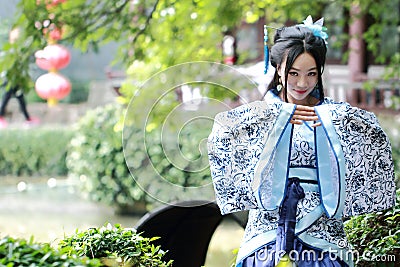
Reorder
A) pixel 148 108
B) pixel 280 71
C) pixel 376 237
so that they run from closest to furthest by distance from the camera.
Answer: pixel 280 71
pixel 376 237
pixel 148 108

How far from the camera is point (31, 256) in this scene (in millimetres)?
2006

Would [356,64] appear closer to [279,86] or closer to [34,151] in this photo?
[34,151]

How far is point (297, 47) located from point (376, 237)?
1.00 metres

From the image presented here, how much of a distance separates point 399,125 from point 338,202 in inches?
310

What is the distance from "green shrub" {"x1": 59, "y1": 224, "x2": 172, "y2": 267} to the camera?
104 inches

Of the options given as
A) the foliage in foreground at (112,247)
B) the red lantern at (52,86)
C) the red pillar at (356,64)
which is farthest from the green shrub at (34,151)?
the foliage in foreground at (112,247)

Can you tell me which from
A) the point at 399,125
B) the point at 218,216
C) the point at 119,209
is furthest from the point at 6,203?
the point at 218,216

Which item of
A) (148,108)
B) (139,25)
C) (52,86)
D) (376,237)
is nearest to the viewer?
(376,237)

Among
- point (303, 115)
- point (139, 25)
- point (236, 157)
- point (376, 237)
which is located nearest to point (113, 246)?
point (236, 157)

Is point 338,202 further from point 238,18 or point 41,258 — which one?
Result: point 238,18

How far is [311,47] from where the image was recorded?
261 cm

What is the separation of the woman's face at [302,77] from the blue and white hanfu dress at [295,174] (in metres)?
0.10

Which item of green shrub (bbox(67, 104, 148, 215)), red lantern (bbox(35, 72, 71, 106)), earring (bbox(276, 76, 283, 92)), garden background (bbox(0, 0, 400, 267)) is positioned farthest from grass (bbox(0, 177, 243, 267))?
earring (bbox(276, 76, 283, 92))

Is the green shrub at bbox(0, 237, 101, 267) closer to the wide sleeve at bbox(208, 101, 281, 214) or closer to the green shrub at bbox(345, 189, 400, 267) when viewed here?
the wide sleeve at bbox(208, 101, 281, 214)
